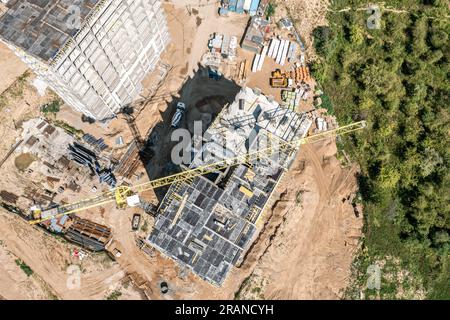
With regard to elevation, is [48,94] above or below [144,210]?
above

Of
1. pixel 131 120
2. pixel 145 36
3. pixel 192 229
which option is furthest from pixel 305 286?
pixel 145 36

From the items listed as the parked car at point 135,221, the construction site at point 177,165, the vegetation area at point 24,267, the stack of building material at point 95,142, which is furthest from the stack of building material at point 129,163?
the vegetation area at point 24,267

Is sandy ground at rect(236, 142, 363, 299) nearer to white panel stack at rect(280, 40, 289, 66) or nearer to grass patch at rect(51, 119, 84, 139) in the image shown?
white panel stack at rect(280, 40, 289, 66)

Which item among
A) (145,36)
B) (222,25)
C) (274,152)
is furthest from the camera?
(222,25)

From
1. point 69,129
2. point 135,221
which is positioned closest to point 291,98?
point 135,221

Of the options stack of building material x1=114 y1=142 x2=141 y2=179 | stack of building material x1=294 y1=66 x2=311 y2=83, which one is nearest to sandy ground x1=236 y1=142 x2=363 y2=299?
stack of building material x1=294 y1=66 x2=311 y2=83
